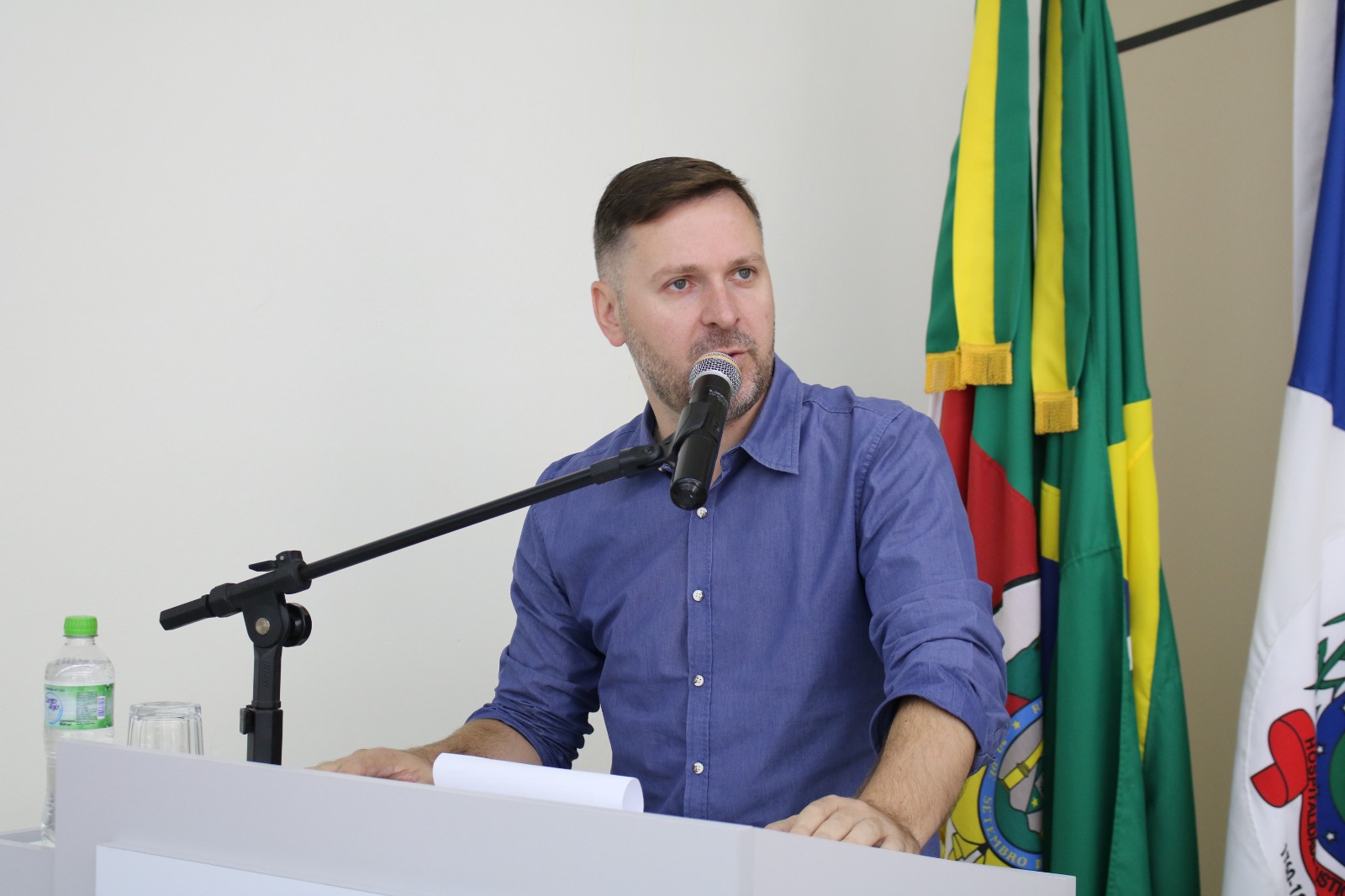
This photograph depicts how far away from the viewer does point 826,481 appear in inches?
60.7

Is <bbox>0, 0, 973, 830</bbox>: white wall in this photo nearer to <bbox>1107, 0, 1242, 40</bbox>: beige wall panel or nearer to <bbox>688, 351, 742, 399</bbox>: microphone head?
<bbox>1107, 0, 1242, 40</bbox>: beige wall panel

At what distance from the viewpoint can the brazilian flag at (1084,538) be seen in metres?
1.78

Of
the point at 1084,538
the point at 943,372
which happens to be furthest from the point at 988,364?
the point at 1084,538

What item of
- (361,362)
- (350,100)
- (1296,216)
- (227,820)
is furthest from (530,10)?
(227,820)

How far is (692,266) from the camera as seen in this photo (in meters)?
1.62

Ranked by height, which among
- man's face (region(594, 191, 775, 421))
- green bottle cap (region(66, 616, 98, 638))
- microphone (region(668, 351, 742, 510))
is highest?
man's face (region(594, 191, 775, 421))

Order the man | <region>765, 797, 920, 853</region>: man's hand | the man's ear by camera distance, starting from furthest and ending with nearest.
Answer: the man's ear < the man < <region>765, 797, 920, 853</region>: man's hand

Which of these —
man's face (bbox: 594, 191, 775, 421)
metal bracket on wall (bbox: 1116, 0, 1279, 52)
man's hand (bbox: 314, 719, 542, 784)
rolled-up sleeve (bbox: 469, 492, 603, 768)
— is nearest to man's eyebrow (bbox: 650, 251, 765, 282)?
man's face (bbox: 594, 191, 775, 421)

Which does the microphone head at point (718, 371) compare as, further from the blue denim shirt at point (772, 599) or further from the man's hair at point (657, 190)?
the man's hair at point (657, 190)

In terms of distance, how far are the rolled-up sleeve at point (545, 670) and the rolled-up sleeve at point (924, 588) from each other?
0.50 m

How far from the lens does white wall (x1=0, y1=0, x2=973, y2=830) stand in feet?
6.00

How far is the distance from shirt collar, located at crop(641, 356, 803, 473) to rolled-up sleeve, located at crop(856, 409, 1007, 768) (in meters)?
0.12

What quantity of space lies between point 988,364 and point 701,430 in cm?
113

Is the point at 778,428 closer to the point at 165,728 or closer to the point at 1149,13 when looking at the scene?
Result: the point at 165,728
